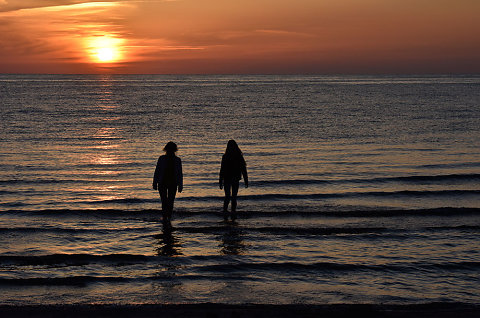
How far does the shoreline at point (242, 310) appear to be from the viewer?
7.55m

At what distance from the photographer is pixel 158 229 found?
12844 mm

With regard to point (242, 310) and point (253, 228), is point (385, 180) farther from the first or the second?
point (242, 310)

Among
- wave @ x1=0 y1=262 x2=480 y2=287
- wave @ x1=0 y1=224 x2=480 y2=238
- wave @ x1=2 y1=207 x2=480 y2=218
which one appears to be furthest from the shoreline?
wave @ x1=2 y1=207 x2=480 y2=218

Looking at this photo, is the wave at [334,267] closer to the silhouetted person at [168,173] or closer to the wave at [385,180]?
the silhouetted person at [168,173]

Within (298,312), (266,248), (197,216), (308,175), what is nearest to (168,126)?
(308,175)

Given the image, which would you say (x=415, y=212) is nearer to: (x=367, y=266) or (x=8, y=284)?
(x=367, y=266)

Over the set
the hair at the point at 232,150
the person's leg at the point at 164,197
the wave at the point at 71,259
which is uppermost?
the hair at the point at 232,150

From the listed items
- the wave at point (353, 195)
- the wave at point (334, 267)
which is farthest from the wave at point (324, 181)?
the wave at point (334, 267)

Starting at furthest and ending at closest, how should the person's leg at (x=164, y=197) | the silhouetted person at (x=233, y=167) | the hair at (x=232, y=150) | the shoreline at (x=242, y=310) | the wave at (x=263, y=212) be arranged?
the wave at (x=263, y=212), the silhouetted person at (x=233, y=167), the hair at (x=232, y=150), the person's leg at (x=164, y=197), the shoreline at (x=242, y=310)

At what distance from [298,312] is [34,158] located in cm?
1978

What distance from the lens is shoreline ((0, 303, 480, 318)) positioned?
7.55 metres

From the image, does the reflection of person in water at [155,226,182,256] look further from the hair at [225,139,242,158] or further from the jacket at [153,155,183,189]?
the hair at [225,139,242,158]

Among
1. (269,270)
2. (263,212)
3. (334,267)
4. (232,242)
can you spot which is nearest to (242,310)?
(269,270)

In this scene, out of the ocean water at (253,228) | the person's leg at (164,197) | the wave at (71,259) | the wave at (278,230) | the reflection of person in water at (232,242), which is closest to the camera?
the ocean water at (253,228)
